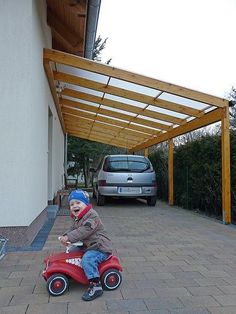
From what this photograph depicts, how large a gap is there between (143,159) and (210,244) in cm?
656

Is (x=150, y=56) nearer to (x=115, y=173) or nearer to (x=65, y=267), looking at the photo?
(x=115, y=173)

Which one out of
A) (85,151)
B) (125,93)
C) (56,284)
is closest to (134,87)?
(125,93)

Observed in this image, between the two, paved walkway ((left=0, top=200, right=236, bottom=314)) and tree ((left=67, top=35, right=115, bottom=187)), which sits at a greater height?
tree ((left=67, top=35, right=115, bottom=187))

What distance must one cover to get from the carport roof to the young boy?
471 cm

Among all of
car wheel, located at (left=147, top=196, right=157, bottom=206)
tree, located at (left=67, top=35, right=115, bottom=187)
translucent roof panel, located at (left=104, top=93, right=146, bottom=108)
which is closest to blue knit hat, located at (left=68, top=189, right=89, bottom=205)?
Result: translucent roof panel, located at (left=104, top=93, right=146, bottom=108)

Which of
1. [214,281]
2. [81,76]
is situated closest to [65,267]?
[214,281]

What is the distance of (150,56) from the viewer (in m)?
27.2

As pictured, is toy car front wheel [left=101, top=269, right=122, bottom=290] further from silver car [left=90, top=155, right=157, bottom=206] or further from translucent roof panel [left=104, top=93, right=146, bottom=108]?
silver car [left=90, top=155, right=157, bottom=206]

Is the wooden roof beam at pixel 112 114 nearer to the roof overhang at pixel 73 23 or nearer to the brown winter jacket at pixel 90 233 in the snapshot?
the roof overhang at pixel 73 23

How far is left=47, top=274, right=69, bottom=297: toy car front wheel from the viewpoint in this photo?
3.67 metres

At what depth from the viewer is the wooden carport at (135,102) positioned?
8484 millimetres

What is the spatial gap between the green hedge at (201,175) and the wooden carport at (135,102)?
1.16 feet

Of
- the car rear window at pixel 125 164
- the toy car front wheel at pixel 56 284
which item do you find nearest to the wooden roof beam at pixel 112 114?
the car rear window at pixel 125 164

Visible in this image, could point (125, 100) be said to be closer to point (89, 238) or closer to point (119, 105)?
point (119, 105)
